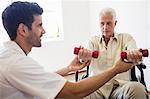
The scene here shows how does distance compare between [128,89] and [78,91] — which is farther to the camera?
[128,89]

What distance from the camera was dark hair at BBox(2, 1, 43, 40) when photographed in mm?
1379

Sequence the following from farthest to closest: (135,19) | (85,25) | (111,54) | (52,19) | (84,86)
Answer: (85,25) < (52,19) < (135,19) < (111,54) < (84,86)

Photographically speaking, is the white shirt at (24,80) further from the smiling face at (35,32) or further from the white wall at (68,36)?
the white wall at (68,36)

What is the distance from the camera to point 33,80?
129 cm

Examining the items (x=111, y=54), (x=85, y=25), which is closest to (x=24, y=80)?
(x=111, y=54)

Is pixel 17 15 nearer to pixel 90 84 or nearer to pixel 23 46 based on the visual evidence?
pixel 23 46

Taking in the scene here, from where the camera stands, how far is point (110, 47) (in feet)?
7.73

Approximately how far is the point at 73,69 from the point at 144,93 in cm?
61

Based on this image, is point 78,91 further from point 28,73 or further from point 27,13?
point 27,13

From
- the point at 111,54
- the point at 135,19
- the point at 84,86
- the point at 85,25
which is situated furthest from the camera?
the point at 85,25

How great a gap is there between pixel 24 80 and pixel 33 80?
47 millimetres

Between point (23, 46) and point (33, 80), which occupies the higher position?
point (23, 46)

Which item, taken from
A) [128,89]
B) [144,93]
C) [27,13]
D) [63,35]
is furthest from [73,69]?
[63,35]

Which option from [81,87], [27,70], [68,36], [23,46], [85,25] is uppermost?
[85,25]
